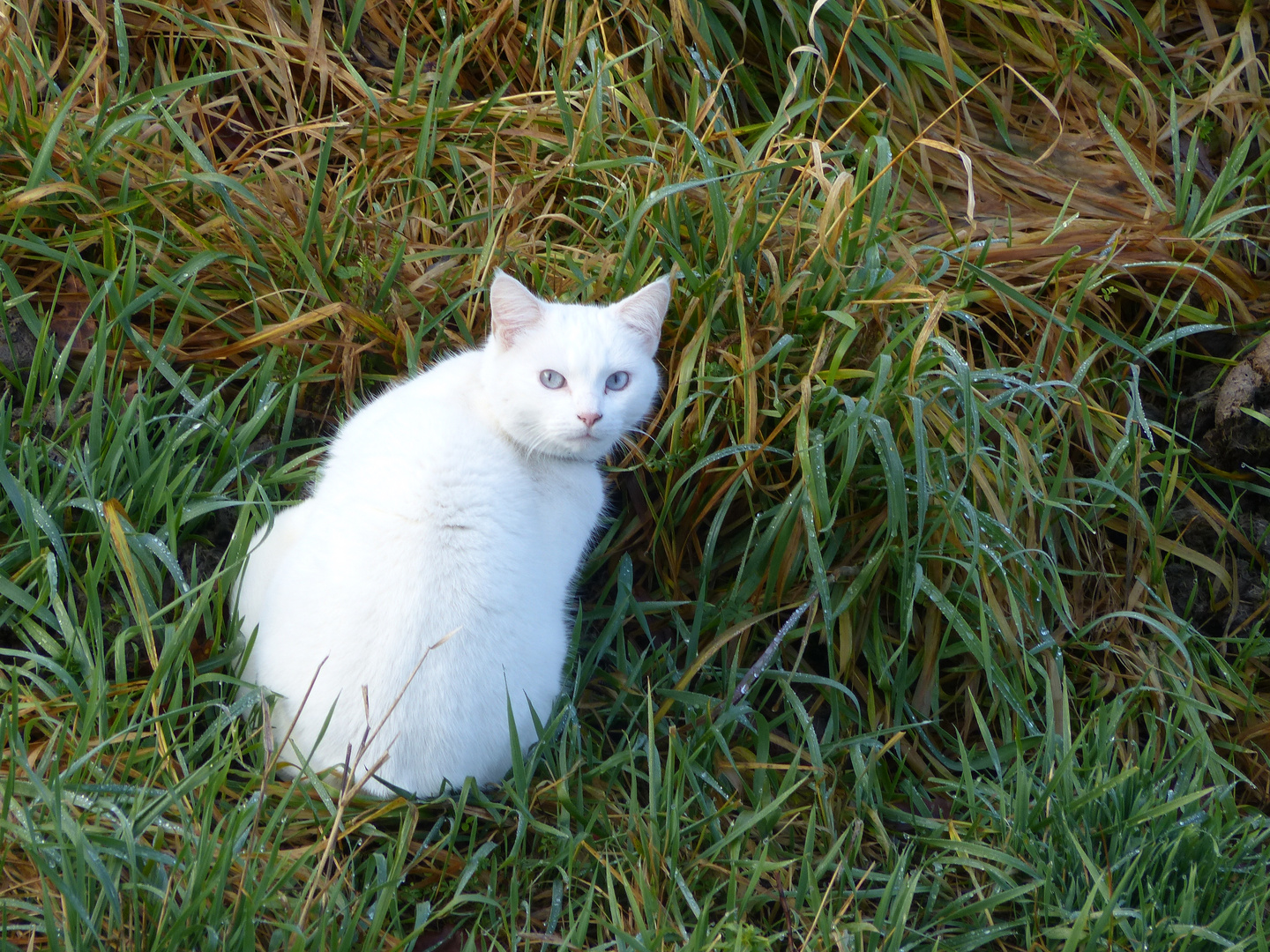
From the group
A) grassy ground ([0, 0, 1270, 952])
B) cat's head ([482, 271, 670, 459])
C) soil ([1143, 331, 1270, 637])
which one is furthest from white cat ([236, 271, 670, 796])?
soil ([1143, 331, 1270, 637])

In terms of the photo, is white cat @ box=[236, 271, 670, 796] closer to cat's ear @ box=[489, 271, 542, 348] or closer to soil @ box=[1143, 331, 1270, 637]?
cat's ear @ box=[489, 271, 542, 348]

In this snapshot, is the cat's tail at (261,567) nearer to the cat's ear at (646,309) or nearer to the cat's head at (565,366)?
the cat's head at (565,366)

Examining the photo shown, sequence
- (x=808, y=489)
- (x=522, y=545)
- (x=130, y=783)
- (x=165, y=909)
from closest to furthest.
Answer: (x=165, y=909) < (x=130, y=783) < (x=522, y=545) < (x=808, y=489)

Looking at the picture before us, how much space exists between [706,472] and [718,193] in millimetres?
779

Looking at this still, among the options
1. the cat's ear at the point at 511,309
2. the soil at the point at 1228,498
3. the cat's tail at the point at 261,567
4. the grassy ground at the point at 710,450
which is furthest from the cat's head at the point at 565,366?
the soil at the point at 1228,498

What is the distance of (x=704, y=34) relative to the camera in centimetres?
312

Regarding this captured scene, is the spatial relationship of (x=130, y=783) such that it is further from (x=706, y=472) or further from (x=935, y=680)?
(x=935, y=680)

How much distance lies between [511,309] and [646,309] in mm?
339

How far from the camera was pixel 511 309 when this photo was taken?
2.28m

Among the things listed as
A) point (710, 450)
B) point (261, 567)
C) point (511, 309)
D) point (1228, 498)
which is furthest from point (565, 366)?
point (1228, 498)

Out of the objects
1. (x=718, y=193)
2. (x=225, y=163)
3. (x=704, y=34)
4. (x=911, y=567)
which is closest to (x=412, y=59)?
(x=225, y=163)

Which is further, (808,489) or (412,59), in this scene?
(412,59)

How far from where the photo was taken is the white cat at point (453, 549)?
73.0 inches

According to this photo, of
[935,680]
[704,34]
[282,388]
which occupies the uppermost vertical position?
[704,34]
